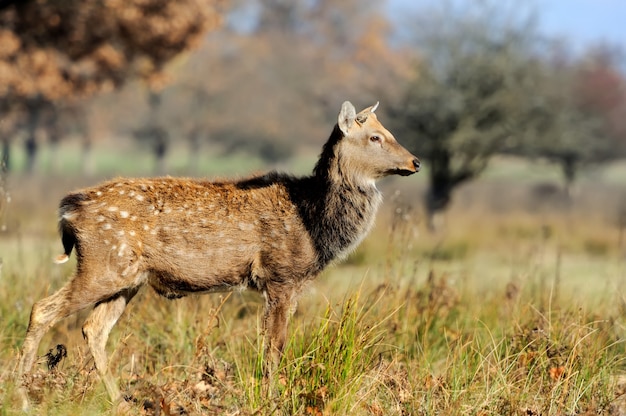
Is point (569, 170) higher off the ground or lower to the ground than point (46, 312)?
higher

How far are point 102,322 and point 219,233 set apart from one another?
1.05 meters

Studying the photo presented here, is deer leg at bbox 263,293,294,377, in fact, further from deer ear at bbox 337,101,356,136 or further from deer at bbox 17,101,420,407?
deer ear at bbox 337,101,356,136

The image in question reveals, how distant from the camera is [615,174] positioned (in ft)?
209

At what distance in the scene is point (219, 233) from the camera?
597cm

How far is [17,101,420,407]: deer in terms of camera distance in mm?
5664

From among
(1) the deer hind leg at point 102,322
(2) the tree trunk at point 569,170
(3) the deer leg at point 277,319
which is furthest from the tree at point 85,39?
(2) the tree trunk at point 569,170

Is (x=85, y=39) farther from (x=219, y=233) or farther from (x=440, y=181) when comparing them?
(x=219, y=233)

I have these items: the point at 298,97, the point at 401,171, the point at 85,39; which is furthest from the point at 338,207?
the point at 298,97

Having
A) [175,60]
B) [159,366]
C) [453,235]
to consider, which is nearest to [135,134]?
[175,60]

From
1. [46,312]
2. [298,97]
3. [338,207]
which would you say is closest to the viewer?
[46,312]

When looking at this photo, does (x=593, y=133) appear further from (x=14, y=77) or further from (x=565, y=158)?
(x=14, y=77)

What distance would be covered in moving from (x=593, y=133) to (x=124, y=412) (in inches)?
1308

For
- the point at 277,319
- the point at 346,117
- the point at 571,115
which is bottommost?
the point at 277,319

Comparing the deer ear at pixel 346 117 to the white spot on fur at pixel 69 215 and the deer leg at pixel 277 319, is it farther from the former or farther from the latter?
the white spot on fur at pixel 69 215
